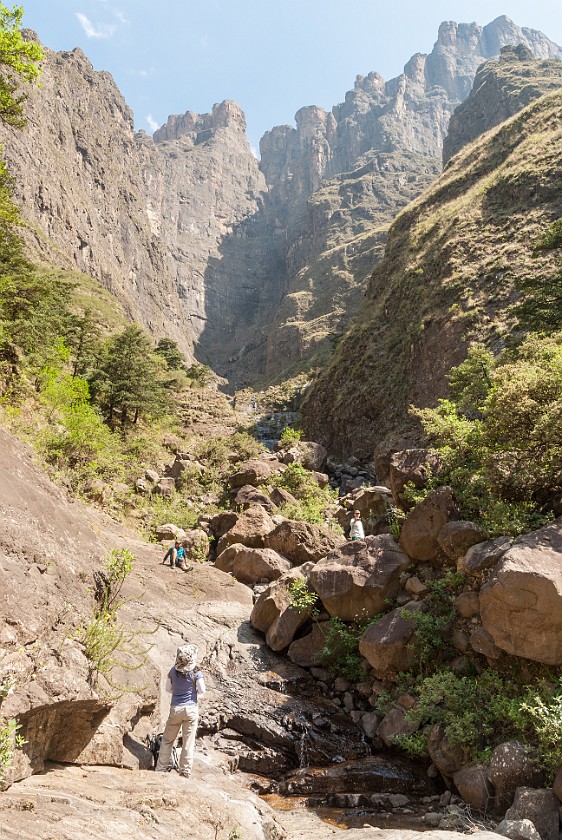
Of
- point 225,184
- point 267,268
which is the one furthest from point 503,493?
point 225,184

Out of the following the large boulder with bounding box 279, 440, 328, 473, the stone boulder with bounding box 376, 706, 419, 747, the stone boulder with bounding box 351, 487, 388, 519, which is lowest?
the stone boulder with bounding box 376, 706, 419, 747

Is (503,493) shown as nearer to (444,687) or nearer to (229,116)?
(444,687)

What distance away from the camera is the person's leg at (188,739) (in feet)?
19.4

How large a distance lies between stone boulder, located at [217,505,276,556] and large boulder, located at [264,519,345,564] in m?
0.36

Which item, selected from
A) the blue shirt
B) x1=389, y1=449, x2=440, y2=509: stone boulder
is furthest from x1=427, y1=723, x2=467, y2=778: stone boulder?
x1=389, y1=449, x2=440, y2=509: stone boulder

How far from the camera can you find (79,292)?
168 ft

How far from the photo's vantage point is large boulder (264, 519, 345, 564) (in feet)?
44.8

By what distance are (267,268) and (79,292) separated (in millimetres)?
81075

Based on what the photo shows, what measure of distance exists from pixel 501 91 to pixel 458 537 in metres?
93.6

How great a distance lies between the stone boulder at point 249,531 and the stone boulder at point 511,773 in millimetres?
9275

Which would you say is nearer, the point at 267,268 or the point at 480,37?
the point at 267,268

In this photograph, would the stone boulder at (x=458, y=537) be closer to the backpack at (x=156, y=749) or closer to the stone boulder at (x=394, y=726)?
the stone boulder at (x=394, y=726)

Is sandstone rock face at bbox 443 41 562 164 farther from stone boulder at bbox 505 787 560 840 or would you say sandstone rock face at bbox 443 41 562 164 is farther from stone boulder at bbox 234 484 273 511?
stone boulder at bbox 505 787 560 840

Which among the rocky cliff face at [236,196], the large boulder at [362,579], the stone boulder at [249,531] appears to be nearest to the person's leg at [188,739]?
the large boulder at [362,579]
